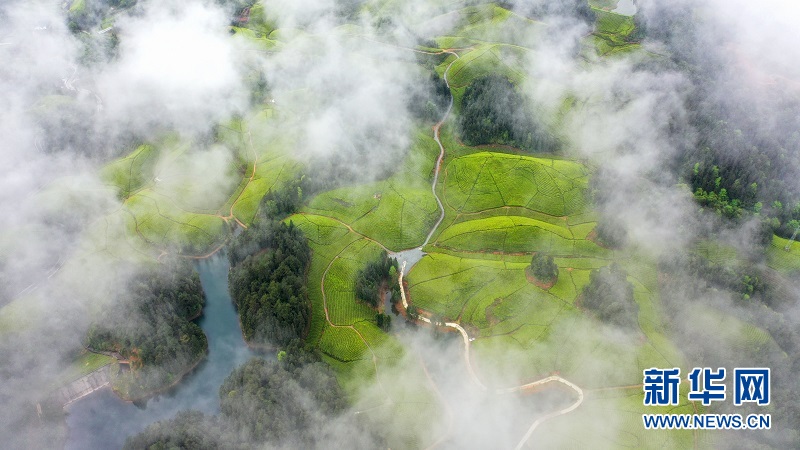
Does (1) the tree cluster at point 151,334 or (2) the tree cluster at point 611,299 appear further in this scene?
(2) the tree cluster at point 611,299

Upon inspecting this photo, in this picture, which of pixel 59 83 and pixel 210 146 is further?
pixel 59 83

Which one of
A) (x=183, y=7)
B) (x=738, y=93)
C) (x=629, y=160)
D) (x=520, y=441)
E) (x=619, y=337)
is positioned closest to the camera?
(x=520, y=441)

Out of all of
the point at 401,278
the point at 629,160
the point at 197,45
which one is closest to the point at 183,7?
the point at 197,45

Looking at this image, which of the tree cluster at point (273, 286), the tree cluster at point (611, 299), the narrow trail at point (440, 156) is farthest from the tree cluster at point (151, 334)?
the tree cluster at point (611, 299)

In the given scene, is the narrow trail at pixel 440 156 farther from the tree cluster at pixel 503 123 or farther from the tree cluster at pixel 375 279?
the tree cluster at pixel 375 279

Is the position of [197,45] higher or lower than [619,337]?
higher

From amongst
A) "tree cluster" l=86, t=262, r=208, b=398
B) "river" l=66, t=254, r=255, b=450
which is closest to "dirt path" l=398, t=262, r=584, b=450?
"river" l=66, t=254, r=255, b=450

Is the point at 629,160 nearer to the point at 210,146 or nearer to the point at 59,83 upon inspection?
the point at 210,146
